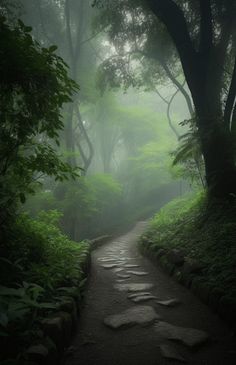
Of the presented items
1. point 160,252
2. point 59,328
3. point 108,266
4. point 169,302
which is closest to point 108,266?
point 108,266

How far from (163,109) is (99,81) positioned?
2968 centimetres

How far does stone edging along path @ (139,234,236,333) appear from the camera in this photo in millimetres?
3257

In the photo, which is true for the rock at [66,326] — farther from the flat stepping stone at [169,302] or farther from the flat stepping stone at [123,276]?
the flat stepping stone at [123,276]

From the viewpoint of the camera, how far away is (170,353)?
2670 mm

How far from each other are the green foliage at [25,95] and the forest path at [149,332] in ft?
6.52

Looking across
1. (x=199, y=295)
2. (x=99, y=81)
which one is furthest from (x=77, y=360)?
(x=99, y=81)

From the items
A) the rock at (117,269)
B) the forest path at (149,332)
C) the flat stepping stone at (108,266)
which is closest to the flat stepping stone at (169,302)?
the forest path at (149,332)

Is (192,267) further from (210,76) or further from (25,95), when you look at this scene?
(210,76)

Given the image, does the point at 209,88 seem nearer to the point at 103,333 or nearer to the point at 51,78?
the point at 51,78

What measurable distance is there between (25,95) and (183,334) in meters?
3.58

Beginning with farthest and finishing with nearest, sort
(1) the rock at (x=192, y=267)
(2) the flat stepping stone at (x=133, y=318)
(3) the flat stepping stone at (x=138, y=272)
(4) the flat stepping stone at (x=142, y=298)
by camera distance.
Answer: (3) the flat stepping stone at (x=138, y=272), (1) the rock at (x=192, y=267), (4) the flat stepping stone at (x=142, y=298), (2) the flat stepping stone at (x=133, y=318)

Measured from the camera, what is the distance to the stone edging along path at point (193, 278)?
3.26 m

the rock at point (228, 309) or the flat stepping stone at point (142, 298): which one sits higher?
the rock at point (228, 309)

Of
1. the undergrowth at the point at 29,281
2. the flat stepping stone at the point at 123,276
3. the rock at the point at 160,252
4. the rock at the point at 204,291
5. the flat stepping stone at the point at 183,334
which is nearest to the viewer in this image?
the undergrowth at the point at 29,281
